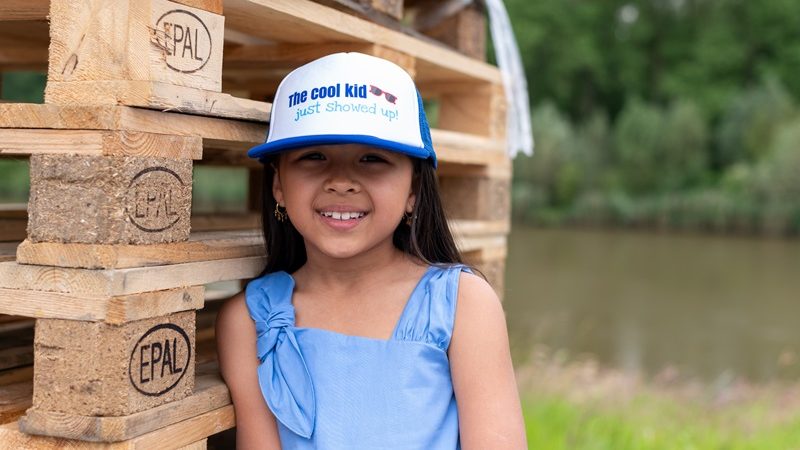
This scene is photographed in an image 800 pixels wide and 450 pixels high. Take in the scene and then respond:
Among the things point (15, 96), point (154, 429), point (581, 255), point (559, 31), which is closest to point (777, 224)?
point (581, 255)

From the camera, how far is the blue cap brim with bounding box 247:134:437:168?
1928 mm

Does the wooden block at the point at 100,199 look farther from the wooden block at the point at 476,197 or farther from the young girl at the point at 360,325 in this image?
the wooden block at the point at 476,197

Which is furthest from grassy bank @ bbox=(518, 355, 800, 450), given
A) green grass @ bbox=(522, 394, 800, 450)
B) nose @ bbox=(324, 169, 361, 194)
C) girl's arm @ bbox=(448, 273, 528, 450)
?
nose @ bbox=(324, 169, 361, 194)

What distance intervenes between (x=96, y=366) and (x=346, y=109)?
72 cm

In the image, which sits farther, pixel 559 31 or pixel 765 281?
pixel 559 31

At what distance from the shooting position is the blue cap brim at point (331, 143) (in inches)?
75.9

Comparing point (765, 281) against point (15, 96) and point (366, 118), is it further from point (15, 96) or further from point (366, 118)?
point (15, 96)

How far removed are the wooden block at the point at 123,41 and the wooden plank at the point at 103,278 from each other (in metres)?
0.38

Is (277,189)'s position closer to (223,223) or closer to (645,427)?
(223,223)

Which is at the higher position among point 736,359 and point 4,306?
point 4,306

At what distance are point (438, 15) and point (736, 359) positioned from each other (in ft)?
33.8

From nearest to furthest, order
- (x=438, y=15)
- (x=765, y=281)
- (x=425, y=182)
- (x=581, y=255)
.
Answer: (x=425, y=182), (x=438, y=15), (x=765, y=281), (x=581, y=255)

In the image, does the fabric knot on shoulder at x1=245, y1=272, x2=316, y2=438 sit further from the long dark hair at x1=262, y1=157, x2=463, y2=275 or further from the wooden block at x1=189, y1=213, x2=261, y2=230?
the wooden block at x1=189, y1=213, x2=261, y2=230

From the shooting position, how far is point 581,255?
2283 centimetres
